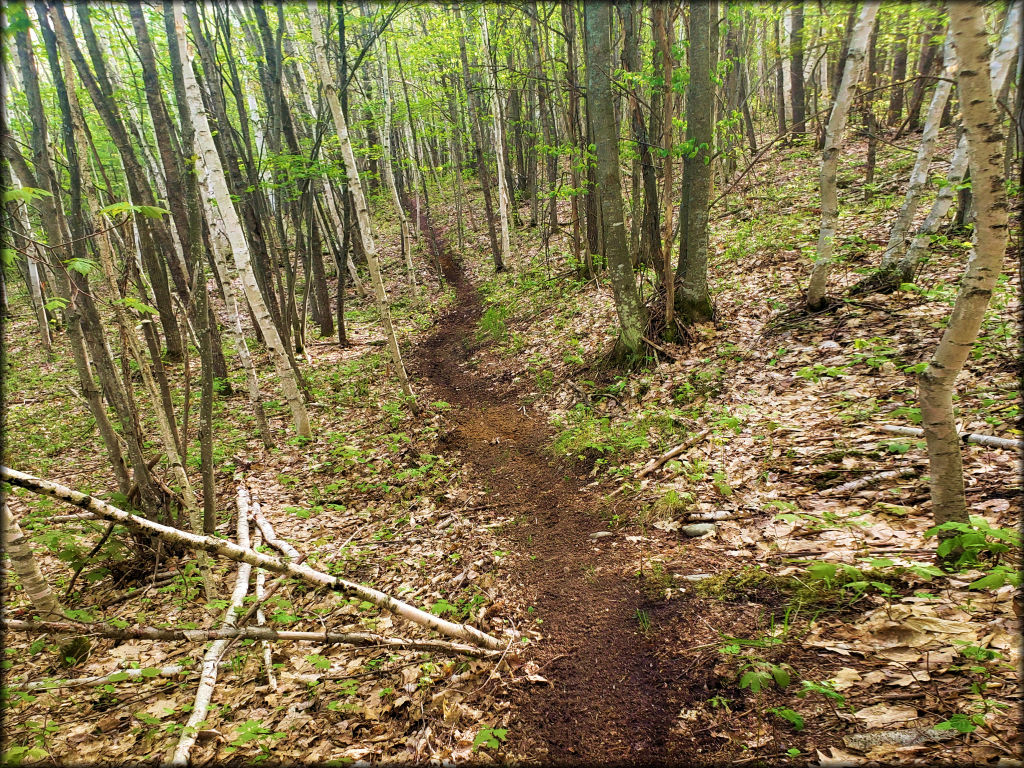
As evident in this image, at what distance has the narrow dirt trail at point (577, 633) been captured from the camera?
2.83 metres

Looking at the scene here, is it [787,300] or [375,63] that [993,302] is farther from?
[375,63]

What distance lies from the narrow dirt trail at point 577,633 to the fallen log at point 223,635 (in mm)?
592

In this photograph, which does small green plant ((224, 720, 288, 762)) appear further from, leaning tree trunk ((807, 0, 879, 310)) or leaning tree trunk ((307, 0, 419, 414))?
leaning tree trunk ((807, 0, 879, 310))

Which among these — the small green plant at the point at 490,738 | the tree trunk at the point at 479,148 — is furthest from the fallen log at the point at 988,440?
the tree trunk at the point at 479,148

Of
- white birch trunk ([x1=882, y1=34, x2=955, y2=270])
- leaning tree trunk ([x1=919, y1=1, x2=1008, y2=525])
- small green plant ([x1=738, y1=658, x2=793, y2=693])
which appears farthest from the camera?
white birch trunk ([x1=882, y1=34, x2=955, y2=270])

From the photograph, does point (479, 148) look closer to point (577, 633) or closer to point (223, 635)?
point (577, 633)

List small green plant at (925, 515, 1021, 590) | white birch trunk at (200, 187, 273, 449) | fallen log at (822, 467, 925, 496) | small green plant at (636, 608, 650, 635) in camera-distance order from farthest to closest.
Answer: white birch trunk at (200, 187, 273, 449) → fallen log at (822, 467, 925, 496) → small green plant at (636, 608, 650, 635) → small green plant at (925, 515, 1021, 590)

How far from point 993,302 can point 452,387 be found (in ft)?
28.6

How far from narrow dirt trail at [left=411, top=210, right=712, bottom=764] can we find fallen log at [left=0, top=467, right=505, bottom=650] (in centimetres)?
70

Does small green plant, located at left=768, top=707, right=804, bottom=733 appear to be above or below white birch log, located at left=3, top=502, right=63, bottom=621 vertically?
below

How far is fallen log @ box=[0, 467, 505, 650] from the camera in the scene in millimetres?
1954

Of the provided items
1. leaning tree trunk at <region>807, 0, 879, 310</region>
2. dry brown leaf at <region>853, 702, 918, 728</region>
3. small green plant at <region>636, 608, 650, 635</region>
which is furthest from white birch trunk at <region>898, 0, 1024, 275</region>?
small green plant at <region>636, 608, 650, 635</region>

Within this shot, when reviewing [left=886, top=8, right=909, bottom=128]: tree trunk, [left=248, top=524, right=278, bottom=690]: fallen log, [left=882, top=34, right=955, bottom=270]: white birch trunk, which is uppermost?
[left=886, top=8, right=909, bottom=128]: tree trunk

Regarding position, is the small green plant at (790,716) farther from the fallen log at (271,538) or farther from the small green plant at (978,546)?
the fallen log at (271,538)
